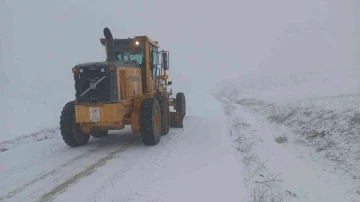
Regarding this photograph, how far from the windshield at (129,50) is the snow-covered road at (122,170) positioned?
2.70 meters

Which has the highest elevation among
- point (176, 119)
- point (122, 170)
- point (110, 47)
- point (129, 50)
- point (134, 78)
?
point (110, 47)

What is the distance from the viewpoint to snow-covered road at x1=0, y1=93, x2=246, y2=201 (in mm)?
5793

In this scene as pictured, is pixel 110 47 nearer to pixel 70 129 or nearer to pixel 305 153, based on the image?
pixel 70 129

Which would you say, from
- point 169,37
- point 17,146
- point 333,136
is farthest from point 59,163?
point 169,37

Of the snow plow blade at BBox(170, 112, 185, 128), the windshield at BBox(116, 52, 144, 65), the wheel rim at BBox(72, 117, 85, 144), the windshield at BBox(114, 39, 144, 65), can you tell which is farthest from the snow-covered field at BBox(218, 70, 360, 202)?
the wheel rim at BBox(72, 117, 85, 144)

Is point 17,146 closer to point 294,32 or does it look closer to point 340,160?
point 340,160

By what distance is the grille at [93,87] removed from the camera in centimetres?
931

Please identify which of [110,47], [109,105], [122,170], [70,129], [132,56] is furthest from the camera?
[110,47]

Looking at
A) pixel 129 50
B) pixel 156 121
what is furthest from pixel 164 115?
pixel 129 50

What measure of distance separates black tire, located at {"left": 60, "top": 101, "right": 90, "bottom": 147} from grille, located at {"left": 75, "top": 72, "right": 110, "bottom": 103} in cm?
68

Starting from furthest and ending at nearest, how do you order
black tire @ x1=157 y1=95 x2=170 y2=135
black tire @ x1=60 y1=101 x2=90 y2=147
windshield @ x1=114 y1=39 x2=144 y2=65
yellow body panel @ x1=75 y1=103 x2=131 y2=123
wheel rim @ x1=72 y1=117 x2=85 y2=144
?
black tire @ x1=157 y1=95 x2=170 y2=135 → windshield @ x1=114 y1=39 x2=144 y2=65 → wheel rim @ x1=72 y1=117 x2=85 y2=144 → black tire @ x1=60 y1=101 x2=90 y2=147 → yellow body panel @ x1=75 y1=103 x2=131 y2=123

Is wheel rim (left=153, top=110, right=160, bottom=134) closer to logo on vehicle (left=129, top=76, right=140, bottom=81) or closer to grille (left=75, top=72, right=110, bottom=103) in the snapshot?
logo on vehicle (left=129, top=76, right=140, bottom=81)

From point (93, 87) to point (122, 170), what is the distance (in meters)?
2.98

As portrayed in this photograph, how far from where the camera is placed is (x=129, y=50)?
443 inches
